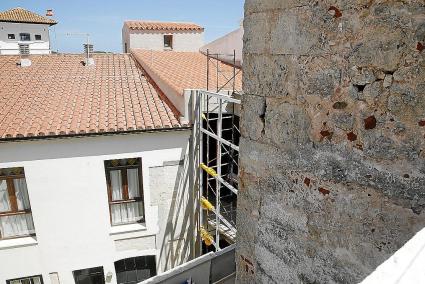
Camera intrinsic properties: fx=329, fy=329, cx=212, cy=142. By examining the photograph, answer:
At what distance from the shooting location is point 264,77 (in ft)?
5.99

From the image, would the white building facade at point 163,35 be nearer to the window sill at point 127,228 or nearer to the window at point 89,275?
the window sill at point 127,228

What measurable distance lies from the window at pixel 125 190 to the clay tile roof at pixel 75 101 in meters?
0.97

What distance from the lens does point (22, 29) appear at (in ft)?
96.5

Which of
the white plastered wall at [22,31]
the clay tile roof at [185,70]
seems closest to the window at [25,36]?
the white plastered wall at [22,31]

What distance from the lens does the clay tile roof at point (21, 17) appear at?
93.6ft

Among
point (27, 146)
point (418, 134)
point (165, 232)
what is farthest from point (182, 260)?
point (418, 134)

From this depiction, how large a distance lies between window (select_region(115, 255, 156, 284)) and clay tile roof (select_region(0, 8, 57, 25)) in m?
28.5

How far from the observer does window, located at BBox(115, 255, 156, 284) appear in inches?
325

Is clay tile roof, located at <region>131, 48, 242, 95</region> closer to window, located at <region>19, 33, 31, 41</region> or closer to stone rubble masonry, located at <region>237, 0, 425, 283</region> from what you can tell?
stone rubble masonry, located at <region>237, 0, 425, 283</region>

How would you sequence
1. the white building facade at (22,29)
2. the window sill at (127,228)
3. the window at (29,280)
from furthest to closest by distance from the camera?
the white building facade at (22,29), the window sill at (127,228), the window at (29,280)

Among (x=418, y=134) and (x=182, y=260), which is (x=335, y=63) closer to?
(x=418, y=134)

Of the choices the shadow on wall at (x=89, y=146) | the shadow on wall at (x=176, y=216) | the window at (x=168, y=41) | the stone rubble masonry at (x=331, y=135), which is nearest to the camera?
the stone rubble masonry at (x=331, y=135)

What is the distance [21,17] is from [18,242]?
28.6m

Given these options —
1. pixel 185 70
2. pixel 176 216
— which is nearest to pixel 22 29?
pixel 185 70
